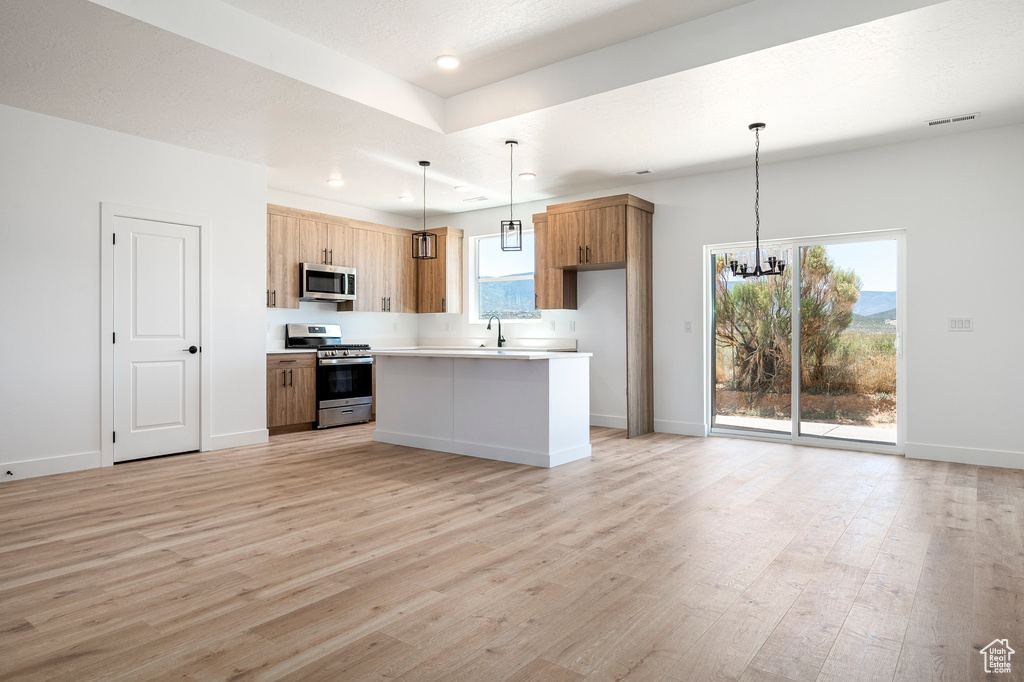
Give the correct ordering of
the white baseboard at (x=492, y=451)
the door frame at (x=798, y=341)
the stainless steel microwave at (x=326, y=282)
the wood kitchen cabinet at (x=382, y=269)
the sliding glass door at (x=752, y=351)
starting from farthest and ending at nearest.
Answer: the wood kitchen cabinet at (x=382, y=269) < the stainless steel microwave at (x=326, y=282) < the sliding glass door at (x=752, y=351) < the door frame at (x=798, y=341) < the white baseboard at (x=492, y=451)

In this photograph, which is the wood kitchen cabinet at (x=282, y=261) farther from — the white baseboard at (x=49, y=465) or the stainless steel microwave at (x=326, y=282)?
the white baseboard at (x=49, y=465)

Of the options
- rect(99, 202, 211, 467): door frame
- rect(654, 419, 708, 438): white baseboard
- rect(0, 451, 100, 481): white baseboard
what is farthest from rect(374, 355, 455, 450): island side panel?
rect(654, 419, 708, 438): white baseboard

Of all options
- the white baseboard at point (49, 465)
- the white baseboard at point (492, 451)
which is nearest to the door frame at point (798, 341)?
the white baseboard at point (492, 451)

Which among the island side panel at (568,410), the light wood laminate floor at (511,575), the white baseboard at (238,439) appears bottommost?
the light wood laminate floor at (511,575)

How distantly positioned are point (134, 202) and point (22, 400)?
170 centimetres

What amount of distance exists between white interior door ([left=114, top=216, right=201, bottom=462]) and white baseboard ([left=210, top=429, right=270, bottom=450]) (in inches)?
6.1

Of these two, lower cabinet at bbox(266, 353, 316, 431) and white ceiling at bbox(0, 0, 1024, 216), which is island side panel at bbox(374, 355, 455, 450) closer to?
lower cabinet at bbox(266, 353, 316, 431)

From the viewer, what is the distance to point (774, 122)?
177 inches

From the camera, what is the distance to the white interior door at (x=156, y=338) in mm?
4750

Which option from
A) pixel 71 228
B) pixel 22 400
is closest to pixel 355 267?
pixel 71 228

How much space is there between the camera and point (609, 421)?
6.66m

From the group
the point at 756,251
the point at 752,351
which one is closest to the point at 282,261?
the point at 756,251

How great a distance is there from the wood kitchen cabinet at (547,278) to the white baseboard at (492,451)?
212 centimetres

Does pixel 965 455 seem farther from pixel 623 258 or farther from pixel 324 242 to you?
pixel 324 242
